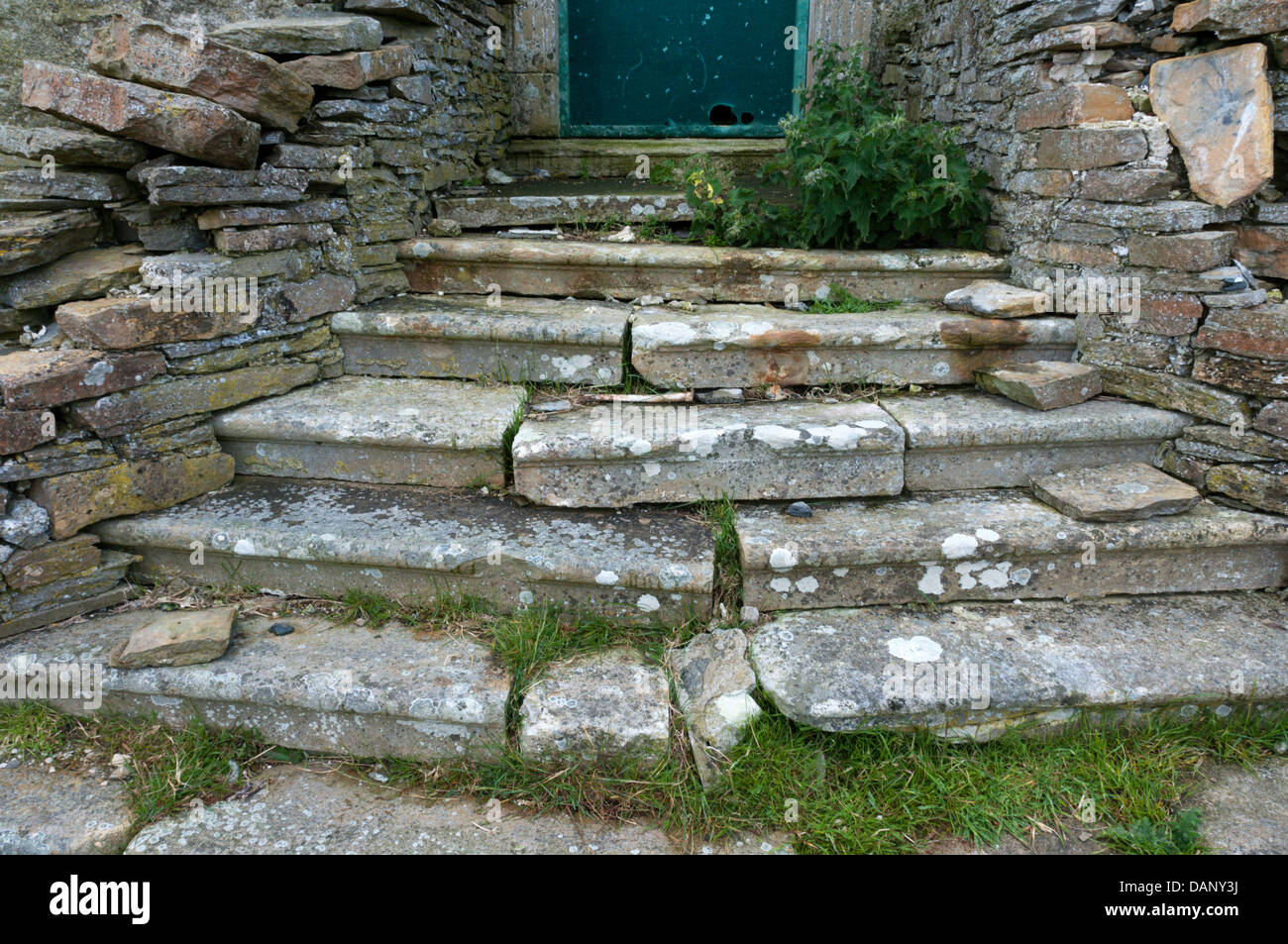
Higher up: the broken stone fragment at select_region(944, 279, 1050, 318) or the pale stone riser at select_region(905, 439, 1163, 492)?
the broken stone fragment at select_region(944, 279, 1050, 318)

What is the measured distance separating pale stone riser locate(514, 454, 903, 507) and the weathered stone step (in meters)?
1.17

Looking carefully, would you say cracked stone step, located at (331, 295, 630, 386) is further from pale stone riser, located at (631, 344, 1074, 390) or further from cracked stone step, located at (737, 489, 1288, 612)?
cracked stone step, located at (737, 489, 1288, 612)

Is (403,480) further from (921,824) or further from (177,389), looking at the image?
(921,824)

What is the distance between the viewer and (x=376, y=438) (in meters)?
3.01

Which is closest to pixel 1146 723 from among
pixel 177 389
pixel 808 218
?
pixel 808 218

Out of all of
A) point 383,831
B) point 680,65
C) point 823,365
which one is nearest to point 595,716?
point 383,831

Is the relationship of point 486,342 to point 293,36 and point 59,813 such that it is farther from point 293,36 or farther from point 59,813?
point 59,813

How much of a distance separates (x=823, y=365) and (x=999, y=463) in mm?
769

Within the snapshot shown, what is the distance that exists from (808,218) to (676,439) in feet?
5.13

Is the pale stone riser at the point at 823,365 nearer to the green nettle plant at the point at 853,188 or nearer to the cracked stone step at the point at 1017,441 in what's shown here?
the cracked stone step at the point at 1017,441

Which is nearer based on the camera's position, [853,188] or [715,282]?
[853,188]

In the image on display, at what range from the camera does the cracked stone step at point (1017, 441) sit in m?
2.98

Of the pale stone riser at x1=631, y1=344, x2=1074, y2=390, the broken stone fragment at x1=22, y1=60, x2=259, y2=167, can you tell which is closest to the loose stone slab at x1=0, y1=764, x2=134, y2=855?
the broken stone fragment at x1=22, y1=60, x2=259, y2=167

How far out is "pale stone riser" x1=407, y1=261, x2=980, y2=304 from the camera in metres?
3.79
